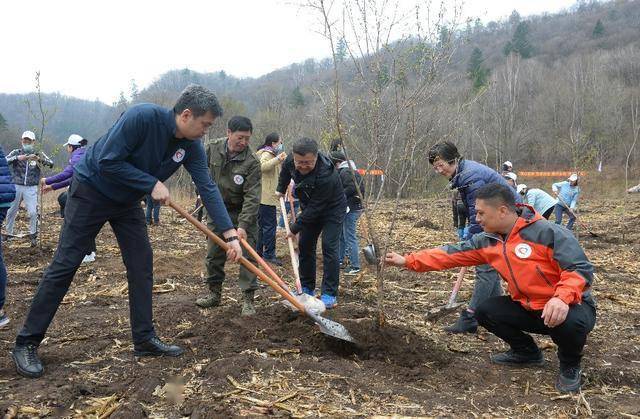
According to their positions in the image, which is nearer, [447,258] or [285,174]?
[447,258]

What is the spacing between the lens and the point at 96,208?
3289 millimetres

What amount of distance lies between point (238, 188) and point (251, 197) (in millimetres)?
189

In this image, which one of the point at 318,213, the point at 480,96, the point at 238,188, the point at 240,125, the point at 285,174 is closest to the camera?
the point at 240,125

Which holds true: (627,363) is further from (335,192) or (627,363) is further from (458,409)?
(335,192)

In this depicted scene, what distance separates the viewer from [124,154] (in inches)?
124

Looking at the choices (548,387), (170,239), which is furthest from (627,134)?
(548,387)

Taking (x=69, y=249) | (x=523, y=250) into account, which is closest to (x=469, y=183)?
(x=523, y=250)

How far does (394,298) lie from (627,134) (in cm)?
4057

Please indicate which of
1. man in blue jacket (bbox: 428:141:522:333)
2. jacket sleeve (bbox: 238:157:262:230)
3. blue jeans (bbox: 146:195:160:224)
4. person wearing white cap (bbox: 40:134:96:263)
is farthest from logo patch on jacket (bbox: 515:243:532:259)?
blue jeans (bbox: 146:195:160:224)

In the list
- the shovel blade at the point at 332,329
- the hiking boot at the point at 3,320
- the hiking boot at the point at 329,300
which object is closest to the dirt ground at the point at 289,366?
the hiking boot at the point at 3,320

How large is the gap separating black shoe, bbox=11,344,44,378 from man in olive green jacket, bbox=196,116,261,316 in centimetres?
168

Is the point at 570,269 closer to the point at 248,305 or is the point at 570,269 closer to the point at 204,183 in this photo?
the point at 204,183

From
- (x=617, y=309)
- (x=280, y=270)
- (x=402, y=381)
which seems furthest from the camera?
(x=280, y=270)

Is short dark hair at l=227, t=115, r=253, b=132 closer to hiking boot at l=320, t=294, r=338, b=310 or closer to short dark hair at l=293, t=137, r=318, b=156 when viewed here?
short dark hair at l=293, t=137, r=318, b=156
